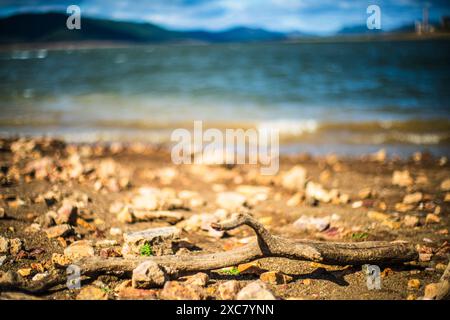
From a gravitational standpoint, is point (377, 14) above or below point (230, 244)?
above

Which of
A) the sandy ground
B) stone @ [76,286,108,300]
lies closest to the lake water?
the sandy ground

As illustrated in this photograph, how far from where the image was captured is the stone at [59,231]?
10.2 ft

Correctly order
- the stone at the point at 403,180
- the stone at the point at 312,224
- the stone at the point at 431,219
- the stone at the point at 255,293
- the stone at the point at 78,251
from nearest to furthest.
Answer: the stone at the point at 255,293 < the stone at the point at 78,251 < the stone at the point at 312,224 < the stone at the point at 431,219 < the stone at the point at 403,180

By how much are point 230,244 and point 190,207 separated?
1165 mm

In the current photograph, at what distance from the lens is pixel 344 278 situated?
256 centimetres

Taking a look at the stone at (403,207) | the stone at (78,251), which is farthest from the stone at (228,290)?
the stone at (403,207)

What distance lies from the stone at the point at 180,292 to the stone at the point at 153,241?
0.51 metres

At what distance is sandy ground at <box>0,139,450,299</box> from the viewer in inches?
99.5

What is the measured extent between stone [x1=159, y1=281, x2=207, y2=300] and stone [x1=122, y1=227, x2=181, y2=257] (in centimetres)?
51

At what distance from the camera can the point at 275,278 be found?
8.28 feet

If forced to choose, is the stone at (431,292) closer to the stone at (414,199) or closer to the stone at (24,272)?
the stone at (414,199)
